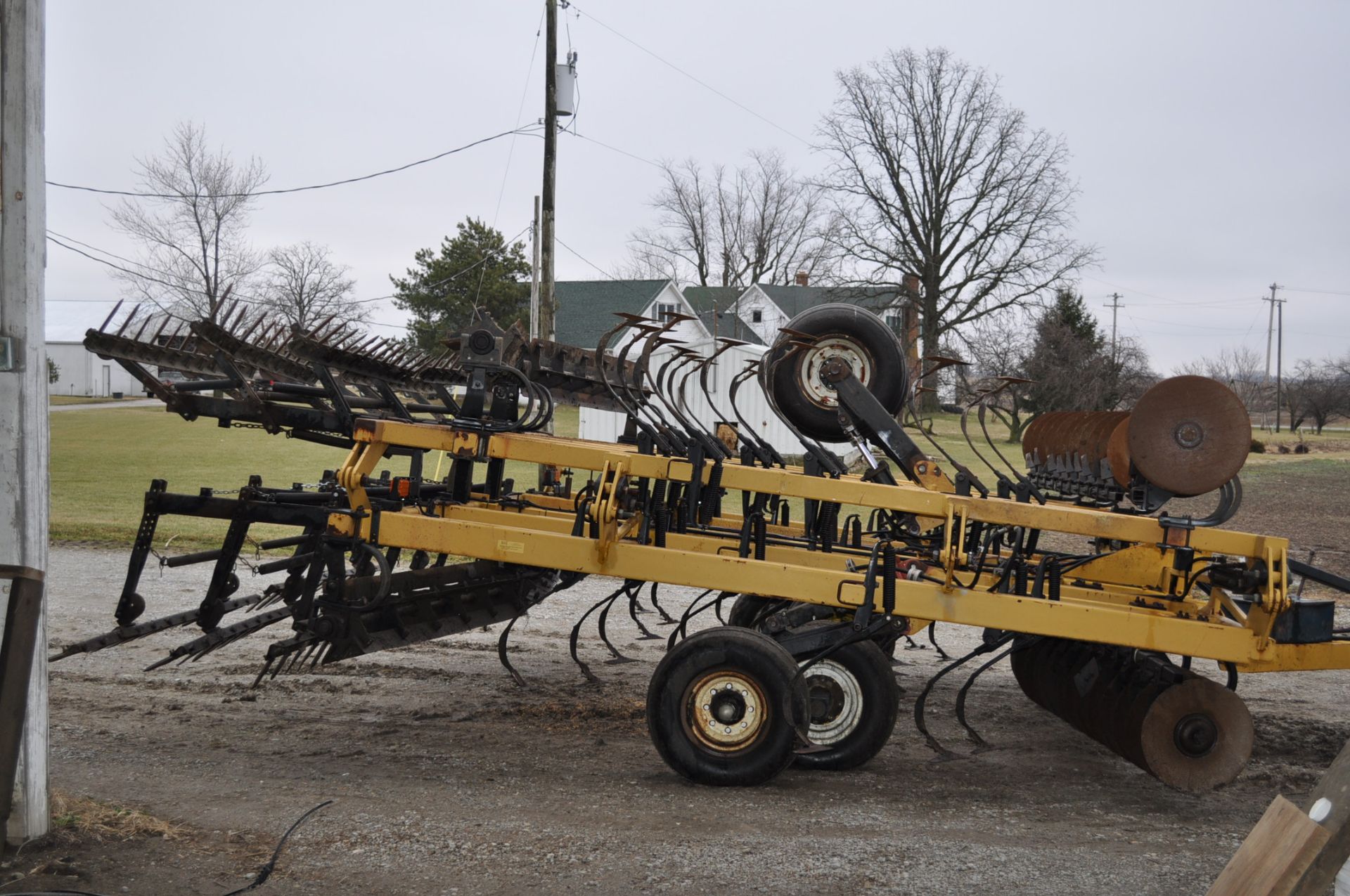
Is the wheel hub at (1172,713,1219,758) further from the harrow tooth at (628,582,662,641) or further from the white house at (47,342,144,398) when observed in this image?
the white house at (47,342,144,398)

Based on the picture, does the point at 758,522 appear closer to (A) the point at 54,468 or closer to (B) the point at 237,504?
(B) the point at 237,504

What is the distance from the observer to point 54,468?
2103 cm

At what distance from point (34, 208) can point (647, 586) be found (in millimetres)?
8064

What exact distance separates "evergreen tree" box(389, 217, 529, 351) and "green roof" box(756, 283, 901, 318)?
10564 mm

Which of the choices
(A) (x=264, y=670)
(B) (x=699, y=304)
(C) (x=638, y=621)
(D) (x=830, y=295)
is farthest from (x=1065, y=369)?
(A) (x=264, y=670)

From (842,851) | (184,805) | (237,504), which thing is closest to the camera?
Answer: (842,851)

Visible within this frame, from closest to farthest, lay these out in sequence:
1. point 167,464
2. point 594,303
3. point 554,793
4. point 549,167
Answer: point 554,793
point 549,167
point 167,464
point 594,303

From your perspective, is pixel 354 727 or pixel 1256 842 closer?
pixel 1256 842

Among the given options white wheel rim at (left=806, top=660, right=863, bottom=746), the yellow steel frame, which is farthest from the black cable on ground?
white wheel rim at (left=806, top=660, right=863, bottom=746)

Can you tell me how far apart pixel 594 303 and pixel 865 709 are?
4949cm

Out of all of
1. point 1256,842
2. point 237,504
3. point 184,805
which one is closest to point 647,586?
point 237,504

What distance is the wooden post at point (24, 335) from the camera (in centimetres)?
419

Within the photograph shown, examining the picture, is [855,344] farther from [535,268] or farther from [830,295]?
[830,295]

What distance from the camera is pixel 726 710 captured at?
17.7 feet
